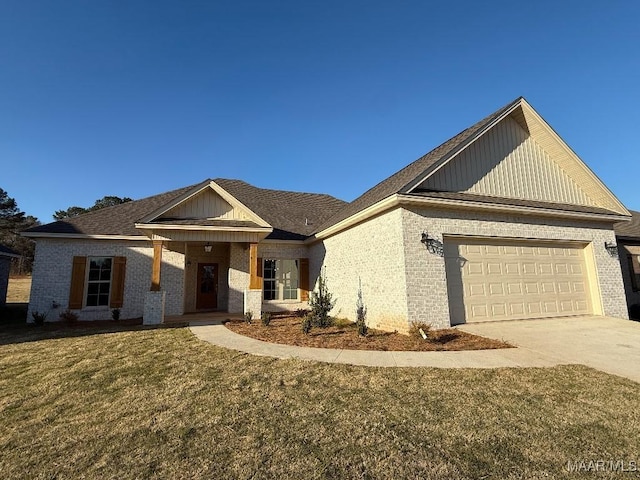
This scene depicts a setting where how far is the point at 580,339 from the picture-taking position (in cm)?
753

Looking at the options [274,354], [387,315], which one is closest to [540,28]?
[387,315]

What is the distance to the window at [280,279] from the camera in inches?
557

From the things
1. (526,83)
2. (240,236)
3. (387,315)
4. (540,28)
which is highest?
(540,28)

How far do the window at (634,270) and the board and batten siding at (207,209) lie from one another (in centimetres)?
1679

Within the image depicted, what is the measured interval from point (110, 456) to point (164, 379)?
7.17 ft

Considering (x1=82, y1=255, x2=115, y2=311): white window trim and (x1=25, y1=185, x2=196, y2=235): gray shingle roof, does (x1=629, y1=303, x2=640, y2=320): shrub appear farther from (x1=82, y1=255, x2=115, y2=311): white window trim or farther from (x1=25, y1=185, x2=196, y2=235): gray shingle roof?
(x1=82, y1=255, x2=115, y2=311): white window trim

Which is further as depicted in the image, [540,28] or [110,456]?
[540,28]

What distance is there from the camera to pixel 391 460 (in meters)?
2.81

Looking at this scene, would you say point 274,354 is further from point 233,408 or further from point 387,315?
point 387,315

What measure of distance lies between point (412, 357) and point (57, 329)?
442 inches

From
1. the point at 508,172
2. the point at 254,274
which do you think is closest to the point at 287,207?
the point at 254,274

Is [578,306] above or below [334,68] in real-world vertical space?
below

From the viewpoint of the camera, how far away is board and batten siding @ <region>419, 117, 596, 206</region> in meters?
9.92

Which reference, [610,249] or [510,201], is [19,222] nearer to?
[510,201]
